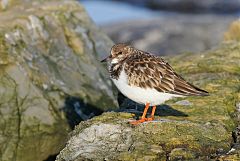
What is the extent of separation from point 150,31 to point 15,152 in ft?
35.4

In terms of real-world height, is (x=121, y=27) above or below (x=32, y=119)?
below

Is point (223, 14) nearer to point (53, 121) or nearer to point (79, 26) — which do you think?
point (79, 26)

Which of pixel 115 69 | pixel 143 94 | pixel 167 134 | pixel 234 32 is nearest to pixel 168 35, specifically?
pixel 234 32

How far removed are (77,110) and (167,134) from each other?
2.60 m

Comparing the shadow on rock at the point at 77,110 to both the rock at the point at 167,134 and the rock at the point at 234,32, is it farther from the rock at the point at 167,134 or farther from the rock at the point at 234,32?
the rock at the point at 234,32

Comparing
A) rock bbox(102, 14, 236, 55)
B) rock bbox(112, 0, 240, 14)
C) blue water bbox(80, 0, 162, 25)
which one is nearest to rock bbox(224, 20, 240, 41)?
rock bbox(102, 14, 236, 55)

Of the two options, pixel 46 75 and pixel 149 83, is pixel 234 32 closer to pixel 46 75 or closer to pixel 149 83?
pixel 46 75

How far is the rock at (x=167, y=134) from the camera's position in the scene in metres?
5.52

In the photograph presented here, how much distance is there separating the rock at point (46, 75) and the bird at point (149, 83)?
68.5 inches

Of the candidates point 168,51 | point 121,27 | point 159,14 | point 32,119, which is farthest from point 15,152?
point 159,14

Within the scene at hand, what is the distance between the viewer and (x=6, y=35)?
816 centimetres

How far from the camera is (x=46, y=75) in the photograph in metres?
8.23

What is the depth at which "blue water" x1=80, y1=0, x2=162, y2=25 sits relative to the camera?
22734mm

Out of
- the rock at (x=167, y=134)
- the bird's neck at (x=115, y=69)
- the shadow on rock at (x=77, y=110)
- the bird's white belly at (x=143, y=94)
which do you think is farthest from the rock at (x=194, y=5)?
the bird's white belly at (x=143, y=94)
